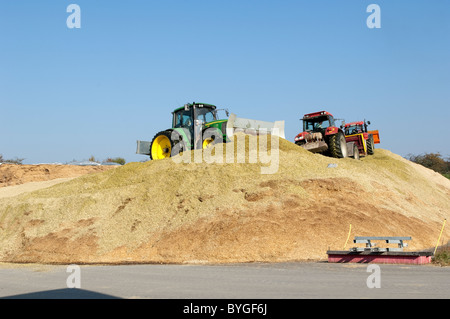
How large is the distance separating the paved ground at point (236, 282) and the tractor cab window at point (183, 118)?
9.23 meters

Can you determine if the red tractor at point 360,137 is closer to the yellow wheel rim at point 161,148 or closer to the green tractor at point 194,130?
the green tractor at point 194,130

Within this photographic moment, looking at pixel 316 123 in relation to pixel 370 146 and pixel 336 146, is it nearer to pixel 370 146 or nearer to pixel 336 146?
pixel 336 146

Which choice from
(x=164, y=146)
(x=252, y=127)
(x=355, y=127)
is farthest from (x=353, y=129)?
(x=164, y=146)

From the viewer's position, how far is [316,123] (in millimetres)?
23234

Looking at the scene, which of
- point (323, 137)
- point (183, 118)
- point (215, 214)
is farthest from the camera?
point (323, 137)

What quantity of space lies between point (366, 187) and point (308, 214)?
3.32 meters

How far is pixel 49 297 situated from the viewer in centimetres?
703

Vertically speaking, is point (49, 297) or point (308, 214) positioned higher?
point (308, 214)

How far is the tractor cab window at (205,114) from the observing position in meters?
18.7

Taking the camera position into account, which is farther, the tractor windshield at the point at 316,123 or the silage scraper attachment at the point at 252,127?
the tractor windshield at the point at 316,123

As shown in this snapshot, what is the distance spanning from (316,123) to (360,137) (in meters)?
3.75

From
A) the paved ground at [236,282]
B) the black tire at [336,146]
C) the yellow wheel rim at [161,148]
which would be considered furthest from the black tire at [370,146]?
the paved ground at [236,282]
